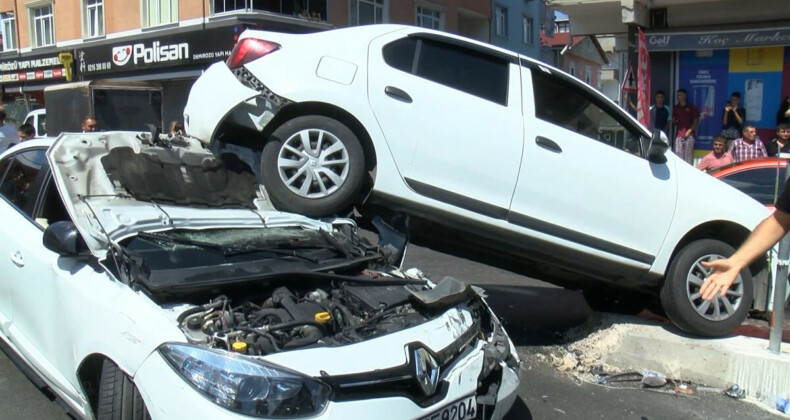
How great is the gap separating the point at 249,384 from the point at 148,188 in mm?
1824

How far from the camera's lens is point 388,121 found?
14.9 ft

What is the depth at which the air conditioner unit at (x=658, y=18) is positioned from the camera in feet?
39.2

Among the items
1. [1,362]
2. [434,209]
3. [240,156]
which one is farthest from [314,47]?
[1,362]

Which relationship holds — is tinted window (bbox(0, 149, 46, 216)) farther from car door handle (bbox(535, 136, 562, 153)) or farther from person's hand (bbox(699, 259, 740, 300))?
person's hand (bbox(699, 259, 740, 300))

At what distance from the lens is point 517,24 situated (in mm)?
34312

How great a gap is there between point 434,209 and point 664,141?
1732 mm

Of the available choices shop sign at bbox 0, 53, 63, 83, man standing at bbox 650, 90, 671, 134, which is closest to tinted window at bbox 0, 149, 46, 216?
man standing at bbox 650, 90, 671, 134

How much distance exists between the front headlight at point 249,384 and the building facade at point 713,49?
10225 mm

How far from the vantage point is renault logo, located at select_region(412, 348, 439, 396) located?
114 inches

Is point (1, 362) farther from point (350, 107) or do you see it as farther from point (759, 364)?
point (759, 364)

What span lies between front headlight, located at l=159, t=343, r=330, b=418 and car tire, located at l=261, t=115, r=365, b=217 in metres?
1.82

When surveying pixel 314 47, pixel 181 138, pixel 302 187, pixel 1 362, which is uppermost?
pixel 314 47

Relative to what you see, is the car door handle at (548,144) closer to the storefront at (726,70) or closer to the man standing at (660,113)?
the man standing at (660,113)

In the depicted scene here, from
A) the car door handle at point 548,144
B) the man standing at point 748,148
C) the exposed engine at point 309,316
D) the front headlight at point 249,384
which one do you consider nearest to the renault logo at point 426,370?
the exposed engine at point 309,316
